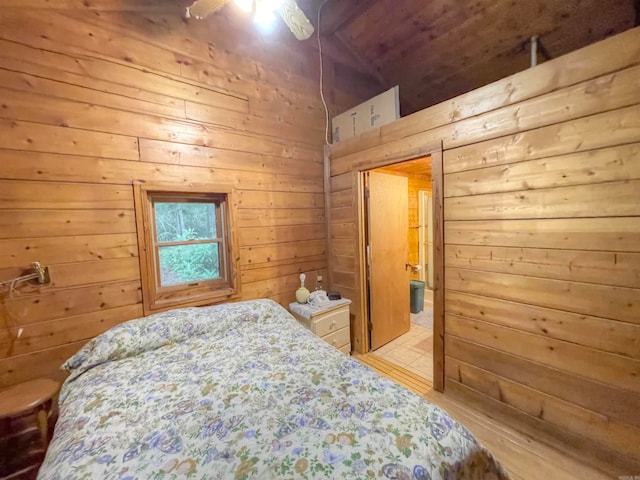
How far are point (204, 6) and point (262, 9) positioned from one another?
1.00 ft

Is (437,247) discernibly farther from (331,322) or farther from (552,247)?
(331,322)

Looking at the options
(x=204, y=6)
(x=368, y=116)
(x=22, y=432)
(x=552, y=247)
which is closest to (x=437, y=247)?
(x=552, y=247)

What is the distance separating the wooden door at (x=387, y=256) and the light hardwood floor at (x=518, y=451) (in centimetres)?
93

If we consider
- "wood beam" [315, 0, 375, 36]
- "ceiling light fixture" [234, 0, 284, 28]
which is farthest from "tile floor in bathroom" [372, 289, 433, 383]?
"wood beam" [315, 0, 375, 36]

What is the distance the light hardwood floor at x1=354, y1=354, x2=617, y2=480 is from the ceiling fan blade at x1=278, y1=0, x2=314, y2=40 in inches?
108

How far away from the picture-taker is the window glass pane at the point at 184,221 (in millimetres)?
2000

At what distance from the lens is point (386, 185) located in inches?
110

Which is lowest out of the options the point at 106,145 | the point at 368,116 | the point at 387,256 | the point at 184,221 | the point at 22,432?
the point at 22,432

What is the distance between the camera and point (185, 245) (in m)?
2.10

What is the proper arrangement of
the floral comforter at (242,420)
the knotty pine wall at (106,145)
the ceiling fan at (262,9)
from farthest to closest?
the knotty pine wall at (106,145), the ceiling fan at (262,9), the floral comforter at (242,420)

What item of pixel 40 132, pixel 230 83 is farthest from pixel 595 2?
pixel 40 132

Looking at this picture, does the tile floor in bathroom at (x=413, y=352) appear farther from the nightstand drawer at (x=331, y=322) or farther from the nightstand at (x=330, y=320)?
the nightstand drawer at (x=331, y=322)

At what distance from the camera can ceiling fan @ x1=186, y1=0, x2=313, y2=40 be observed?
1.33 metres

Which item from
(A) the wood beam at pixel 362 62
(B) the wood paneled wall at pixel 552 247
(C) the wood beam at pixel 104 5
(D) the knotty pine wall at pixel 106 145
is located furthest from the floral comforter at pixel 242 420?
(A) the wood beam at pixel 362 62
